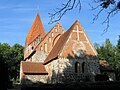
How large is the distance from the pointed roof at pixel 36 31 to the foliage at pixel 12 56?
26.7 m

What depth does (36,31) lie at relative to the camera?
143 feet

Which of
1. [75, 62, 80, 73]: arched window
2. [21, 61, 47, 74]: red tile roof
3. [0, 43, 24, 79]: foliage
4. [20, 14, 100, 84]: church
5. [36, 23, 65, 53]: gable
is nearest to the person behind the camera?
[20, 14, 100, 84]: church

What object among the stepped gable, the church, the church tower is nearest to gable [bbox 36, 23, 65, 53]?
the church

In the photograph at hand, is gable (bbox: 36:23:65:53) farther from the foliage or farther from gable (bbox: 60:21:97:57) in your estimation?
the foliage

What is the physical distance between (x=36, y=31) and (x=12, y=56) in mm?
33097

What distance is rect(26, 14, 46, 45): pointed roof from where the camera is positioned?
141 feet

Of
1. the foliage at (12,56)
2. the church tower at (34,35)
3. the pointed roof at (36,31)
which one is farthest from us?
the foliage at (12,56)

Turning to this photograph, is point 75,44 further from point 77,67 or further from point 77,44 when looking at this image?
point 77,67

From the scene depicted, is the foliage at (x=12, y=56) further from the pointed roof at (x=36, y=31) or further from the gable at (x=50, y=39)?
the gable at (x=50, y=39)

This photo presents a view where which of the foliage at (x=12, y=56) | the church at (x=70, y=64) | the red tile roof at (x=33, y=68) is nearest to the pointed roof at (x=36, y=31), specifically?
the red tile roof at (x=33, y=68)

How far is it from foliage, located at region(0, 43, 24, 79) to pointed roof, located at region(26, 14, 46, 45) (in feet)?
87.5

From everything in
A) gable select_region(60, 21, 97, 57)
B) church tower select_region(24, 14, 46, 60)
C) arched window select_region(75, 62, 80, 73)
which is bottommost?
arched window select_region(75, 62, 80, 73)

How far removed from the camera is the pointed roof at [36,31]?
4302cm

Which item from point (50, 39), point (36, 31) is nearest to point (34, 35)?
point (36, 31)
